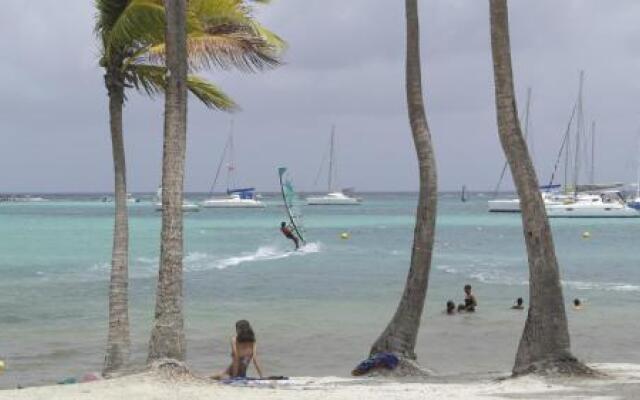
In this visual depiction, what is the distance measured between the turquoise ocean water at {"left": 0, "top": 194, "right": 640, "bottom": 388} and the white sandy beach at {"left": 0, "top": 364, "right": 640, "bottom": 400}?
4.94 m

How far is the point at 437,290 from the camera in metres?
32.8

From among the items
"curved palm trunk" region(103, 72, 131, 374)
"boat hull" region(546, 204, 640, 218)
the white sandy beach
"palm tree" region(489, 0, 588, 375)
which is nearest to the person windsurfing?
"curved palm trunk" region(103, 72, 131, 374)

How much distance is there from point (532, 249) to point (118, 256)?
5.15 m

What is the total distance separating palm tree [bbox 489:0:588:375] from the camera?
1190 centimetres

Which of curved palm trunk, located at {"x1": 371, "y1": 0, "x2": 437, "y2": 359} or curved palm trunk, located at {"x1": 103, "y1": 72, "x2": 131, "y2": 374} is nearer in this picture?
curved palm trunk, located at {"x1": 103, "y1": 72, "x2": 131, "y2": 374}

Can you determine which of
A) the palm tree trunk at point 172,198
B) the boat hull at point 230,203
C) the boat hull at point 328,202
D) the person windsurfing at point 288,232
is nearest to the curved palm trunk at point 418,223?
the palm tree trunk at point 172,198

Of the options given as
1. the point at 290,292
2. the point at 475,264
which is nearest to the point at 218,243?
the point at 475,264

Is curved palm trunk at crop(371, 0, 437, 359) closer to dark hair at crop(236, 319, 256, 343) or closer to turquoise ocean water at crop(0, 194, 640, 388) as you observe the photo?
dark hair at crop(236, 319, 256, 343)

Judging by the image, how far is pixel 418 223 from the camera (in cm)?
1416

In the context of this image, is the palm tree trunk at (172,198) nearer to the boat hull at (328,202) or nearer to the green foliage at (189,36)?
the green foliage at (189,36)

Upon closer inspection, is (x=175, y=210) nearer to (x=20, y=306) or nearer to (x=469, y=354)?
(x=469, y=354)

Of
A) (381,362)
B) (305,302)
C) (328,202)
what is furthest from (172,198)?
(328,202)

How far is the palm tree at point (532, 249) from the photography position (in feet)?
39.0

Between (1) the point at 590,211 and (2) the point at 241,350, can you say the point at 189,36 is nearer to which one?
(2) the point at 241,350
